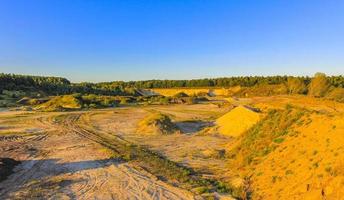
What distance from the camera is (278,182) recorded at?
→ 13523mm

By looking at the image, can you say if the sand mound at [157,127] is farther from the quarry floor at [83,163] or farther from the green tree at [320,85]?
the green tree at [320,85]

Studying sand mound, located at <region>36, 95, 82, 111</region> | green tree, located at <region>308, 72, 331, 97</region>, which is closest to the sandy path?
sand mound, located at <region>36, 95, 82, 111</region>

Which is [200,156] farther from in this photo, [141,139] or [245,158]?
[141,139]

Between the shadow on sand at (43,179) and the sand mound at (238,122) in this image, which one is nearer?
the shadow on sand at (43,179)

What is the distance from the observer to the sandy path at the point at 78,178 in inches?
537

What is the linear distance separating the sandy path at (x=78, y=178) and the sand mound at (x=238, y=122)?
9.79 metres

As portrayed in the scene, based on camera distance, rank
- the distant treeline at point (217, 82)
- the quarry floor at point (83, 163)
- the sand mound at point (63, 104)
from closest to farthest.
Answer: the quarry floor at point (83, 163) → the sand mound at point (63, 104) → the distant treeline at point (217, 82)

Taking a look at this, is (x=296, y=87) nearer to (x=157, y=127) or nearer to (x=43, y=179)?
(x=157, y=127)

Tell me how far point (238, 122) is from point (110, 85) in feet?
326

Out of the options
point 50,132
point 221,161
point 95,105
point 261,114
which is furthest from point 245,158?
point 95,105

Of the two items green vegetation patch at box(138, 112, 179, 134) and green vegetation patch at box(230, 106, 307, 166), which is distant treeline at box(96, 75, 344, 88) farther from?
green vegetation patch at box(230, 106, 307, 166)

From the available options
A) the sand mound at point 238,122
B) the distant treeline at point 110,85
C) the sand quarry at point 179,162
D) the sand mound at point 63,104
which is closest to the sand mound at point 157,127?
the sand quarry at point 179,162

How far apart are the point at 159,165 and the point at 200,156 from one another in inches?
124

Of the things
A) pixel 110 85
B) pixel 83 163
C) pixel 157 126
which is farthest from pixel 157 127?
pixel 110 85
